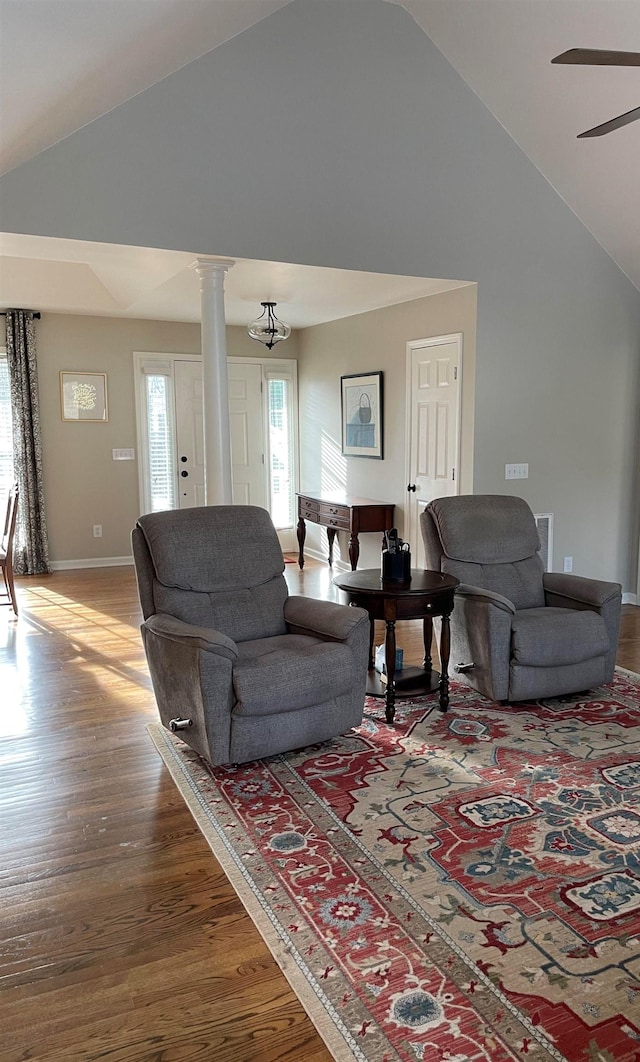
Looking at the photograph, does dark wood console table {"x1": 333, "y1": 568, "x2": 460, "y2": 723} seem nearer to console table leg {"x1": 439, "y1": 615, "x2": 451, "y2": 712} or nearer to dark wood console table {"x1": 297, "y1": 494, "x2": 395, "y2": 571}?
console table leg {"x1": 439, "y1": 615, "x2": 451, "y2": 712}

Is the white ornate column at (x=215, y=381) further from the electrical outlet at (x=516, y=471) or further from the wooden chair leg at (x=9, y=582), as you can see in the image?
the electrical outlet at (x=516, y=471)

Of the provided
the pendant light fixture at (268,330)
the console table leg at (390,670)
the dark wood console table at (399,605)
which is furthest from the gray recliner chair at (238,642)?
the pendant light fixture at (268,330)

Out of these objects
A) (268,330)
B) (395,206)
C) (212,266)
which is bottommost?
(268,330)

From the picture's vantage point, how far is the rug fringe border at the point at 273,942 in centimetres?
181

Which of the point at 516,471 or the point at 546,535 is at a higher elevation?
the point at 516,471

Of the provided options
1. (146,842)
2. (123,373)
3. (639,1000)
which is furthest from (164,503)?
(639,1000)

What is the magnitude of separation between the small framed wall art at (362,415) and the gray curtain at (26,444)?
3.03 m

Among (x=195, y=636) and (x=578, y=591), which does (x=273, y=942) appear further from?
(x=578, y=591)

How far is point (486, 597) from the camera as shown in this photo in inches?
149

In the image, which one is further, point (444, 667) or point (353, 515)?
point (353, 515)

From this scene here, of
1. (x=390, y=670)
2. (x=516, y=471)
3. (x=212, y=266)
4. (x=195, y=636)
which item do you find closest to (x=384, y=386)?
(x=516, y=471)

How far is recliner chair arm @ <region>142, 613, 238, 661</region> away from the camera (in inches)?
119

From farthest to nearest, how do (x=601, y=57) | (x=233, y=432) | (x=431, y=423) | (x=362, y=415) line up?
(x=233, y=432), (x=362, y=415), (x=431, y=423), (x=601, y=57)

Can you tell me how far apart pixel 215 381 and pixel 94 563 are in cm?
375
